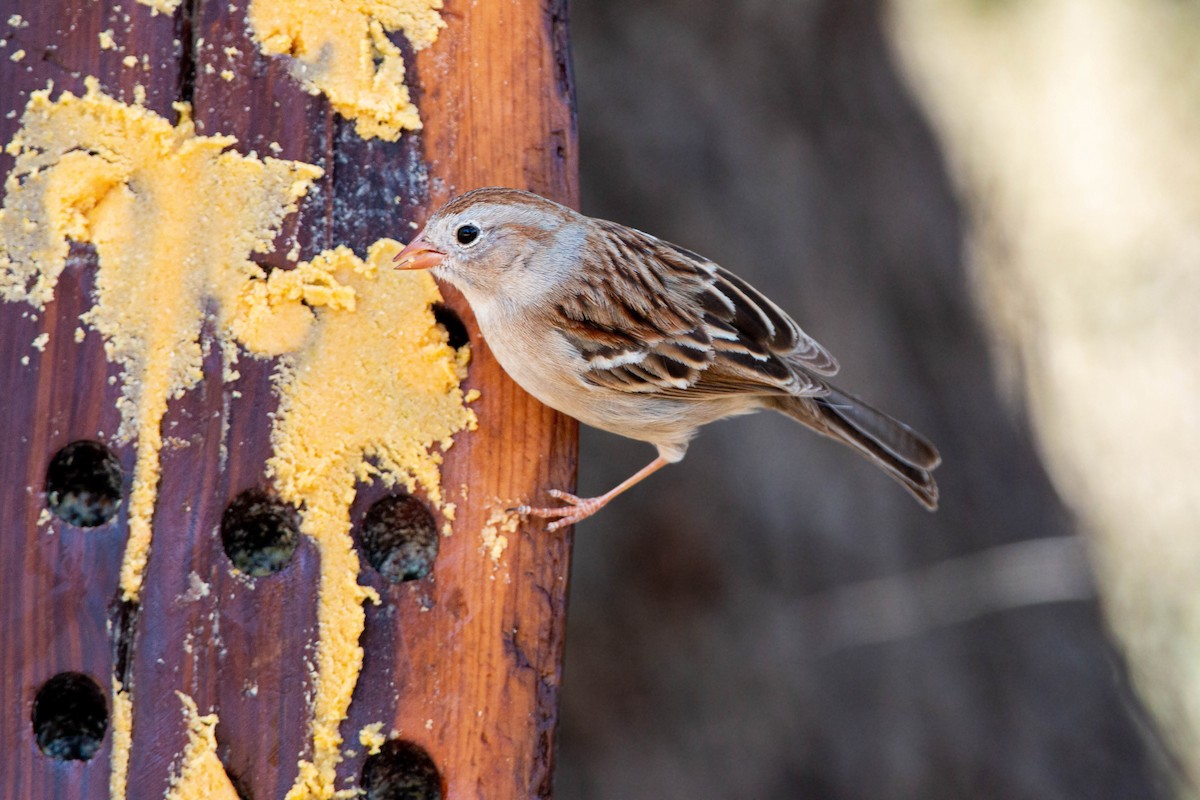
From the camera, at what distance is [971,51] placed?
5762 mm

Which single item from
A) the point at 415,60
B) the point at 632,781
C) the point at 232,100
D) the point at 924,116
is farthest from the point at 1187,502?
the point at 232,100

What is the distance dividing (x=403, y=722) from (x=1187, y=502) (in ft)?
13.2

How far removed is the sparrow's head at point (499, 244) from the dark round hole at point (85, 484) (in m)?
0.72

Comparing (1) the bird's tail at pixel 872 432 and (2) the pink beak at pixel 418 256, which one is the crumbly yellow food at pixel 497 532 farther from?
(1) the bird's tail at pixel 872 432

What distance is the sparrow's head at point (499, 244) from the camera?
2.71m

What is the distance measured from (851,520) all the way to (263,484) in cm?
259

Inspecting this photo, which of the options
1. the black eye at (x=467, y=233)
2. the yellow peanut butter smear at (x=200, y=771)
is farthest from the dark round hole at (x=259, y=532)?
the black eye at (x=467, y=233)

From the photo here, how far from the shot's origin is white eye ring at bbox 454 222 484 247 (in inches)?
107

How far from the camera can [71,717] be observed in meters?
2.38

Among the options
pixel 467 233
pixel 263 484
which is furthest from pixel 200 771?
pixel 467 233

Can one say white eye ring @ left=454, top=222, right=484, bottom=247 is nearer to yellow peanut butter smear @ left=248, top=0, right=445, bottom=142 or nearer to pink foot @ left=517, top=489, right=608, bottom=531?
yellow peanut butter smear @ left=248, top=0, right=445, bottom=142

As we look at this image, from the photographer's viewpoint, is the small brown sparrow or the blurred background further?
the blurred background

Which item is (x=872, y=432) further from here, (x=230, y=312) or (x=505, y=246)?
(x=230, y=312)

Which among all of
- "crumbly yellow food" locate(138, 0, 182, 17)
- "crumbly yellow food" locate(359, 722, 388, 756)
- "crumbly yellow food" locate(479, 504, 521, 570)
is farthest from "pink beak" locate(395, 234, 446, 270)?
"crumbly yellow food" locate(359, 722, 388, 756)
